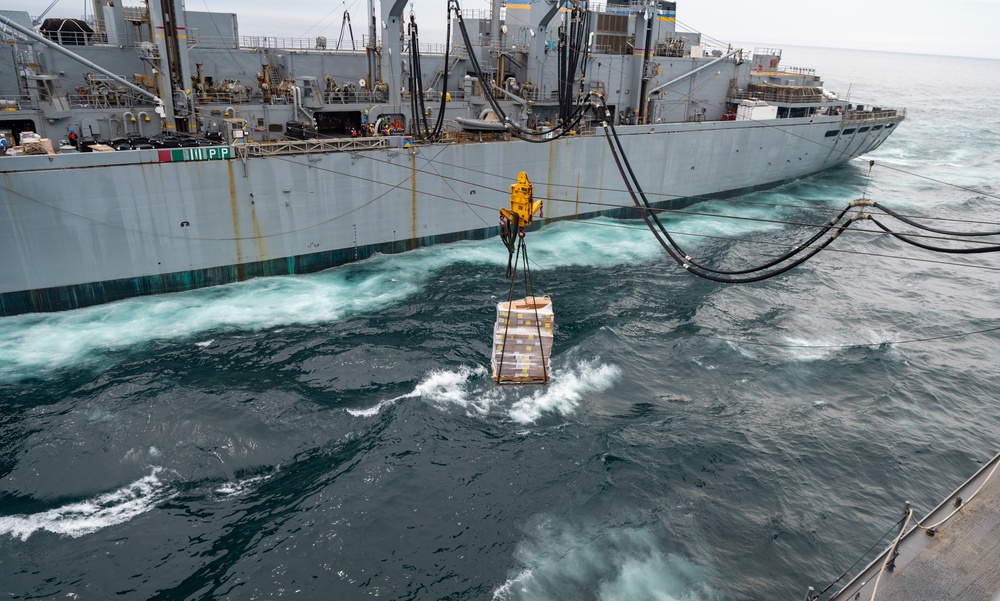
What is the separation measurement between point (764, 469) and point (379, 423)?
1047 centimetres

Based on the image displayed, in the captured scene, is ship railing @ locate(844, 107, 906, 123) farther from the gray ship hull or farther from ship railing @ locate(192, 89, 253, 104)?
ship railing @ locate(192, 89, 253, 104)

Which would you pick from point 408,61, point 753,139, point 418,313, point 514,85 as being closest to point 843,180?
point 753,139

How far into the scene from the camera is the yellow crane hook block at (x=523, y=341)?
15156 millimetres

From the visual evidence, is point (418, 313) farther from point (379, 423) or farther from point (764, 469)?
point (764, 469)

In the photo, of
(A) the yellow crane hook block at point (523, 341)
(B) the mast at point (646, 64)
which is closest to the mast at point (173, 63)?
(A) the yellow crane hook block at point (523, 341)

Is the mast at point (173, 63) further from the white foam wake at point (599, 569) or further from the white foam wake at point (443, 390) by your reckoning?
the white foam wake at point (599, 569)

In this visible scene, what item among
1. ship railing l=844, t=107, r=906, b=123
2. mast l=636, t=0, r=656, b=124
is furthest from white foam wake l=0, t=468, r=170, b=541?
ship railing l=844, t=107, r=906, b=123

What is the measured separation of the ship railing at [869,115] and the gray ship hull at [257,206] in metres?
21.0

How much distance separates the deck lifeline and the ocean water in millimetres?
3461

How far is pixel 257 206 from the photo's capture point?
88.4 feet

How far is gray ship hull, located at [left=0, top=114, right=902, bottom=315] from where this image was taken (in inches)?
918

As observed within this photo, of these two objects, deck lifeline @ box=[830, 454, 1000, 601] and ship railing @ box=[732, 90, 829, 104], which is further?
ship railing @ box=[732, 90, 829, 104]

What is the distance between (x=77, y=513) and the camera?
1440 cm

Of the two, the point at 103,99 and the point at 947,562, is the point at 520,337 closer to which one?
the point at 947,562
